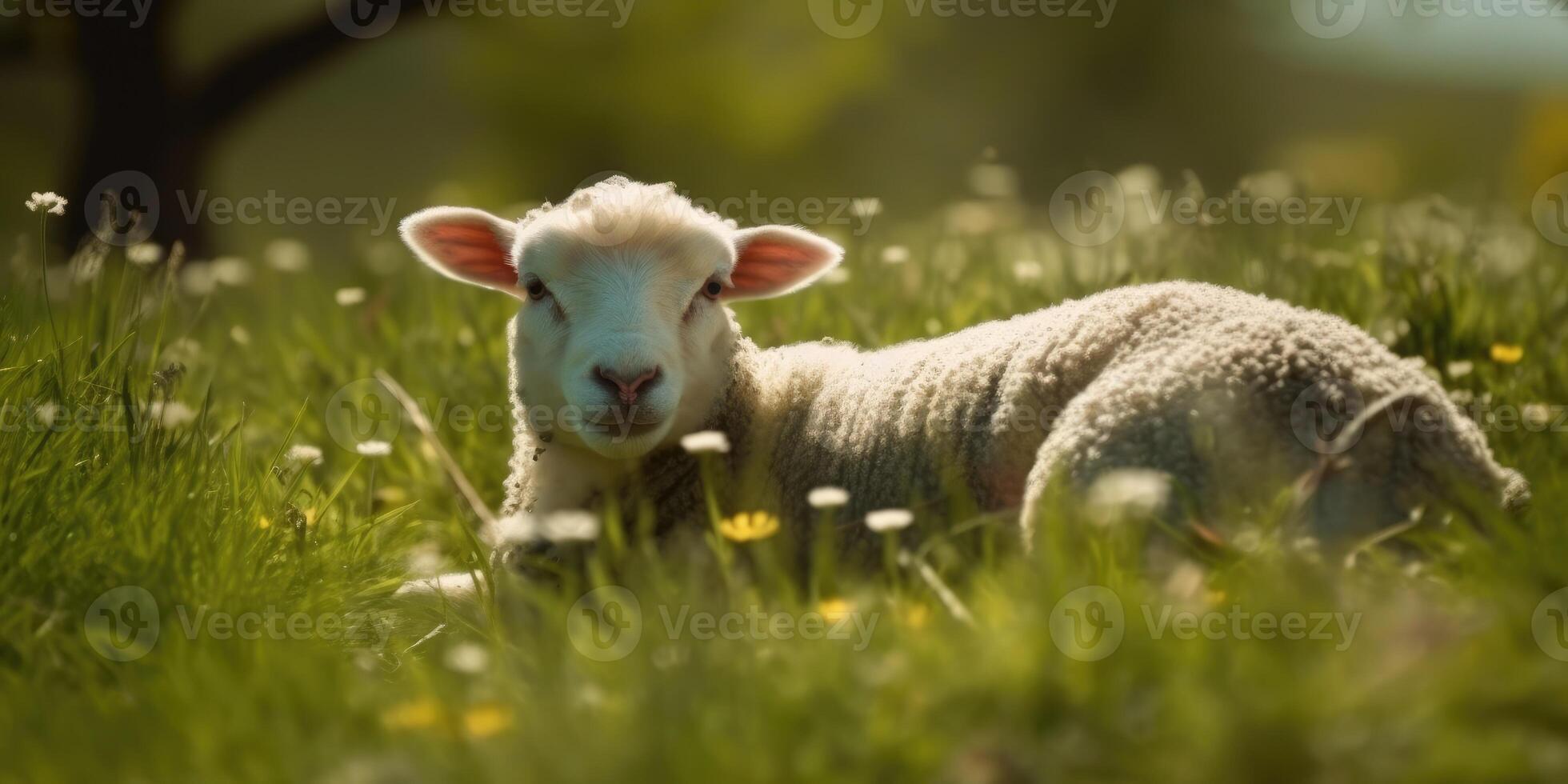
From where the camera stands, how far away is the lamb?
2.79 m

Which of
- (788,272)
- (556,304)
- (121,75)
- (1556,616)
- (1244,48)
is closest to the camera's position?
(1556,616)

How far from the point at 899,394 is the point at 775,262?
2.39ft

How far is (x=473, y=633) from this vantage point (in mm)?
3400

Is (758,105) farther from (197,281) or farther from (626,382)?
(626,382)

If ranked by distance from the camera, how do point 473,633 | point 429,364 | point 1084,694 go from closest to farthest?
point 1084,694
point 473,633
point 429,364

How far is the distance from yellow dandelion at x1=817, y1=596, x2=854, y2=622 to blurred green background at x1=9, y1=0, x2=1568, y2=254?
2908mm

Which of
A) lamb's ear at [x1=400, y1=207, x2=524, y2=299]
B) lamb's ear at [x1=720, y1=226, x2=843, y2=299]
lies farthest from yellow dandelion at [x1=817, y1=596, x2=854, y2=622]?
lamb's ear at [x1=400, y1=207, x2=524, y2=299]

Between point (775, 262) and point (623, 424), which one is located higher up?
point (775, 262)

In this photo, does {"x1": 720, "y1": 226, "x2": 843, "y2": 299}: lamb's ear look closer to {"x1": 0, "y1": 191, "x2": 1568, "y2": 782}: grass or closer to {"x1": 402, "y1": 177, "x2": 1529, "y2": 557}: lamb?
{"x1": 402, "y1": 177, "x2": 1529, "y2": 557}: lamb

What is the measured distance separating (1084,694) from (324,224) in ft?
81.6

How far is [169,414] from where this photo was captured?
3.69 m

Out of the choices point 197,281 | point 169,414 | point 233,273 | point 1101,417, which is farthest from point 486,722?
point 197,281

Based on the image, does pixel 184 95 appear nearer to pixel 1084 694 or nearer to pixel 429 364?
pixel 429 364

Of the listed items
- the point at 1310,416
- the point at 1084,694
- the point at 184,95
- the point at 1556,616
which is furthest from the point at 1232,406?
the point at 184,95
